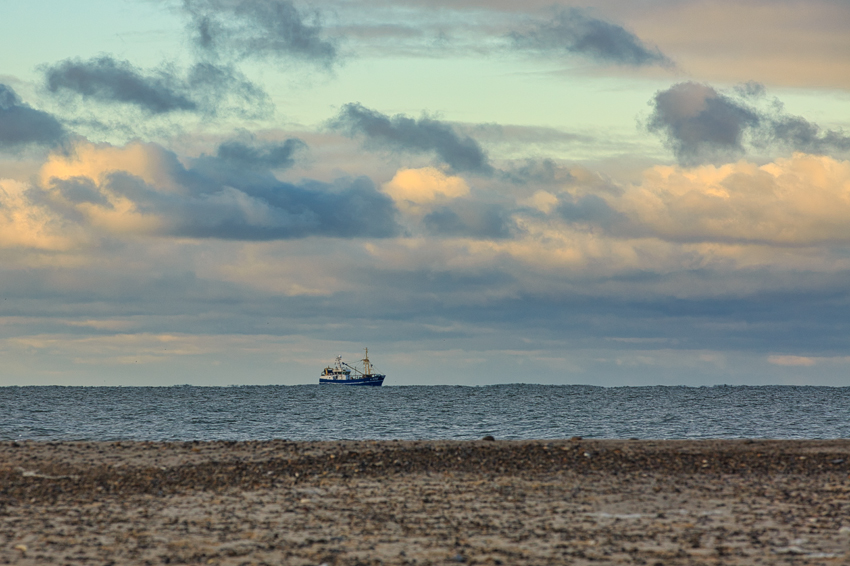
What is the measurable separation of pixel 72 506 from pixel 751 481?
1990cm

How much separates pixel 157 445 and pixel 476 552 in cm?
2183

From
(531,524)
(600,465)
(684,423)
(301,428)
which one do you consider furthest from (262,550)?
(684,423)

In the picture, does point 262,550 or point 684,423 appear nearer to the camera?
point 262,550

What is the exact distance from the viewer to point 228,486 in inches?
1070

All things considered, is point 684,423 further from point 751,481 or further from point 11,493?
point 11,493

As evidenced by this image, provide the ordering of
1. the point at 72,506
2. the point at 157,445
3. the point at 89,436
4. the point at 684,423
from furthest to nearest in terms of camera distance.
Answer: the point at 684,423 < the point at 89,436 < the point at 157,445 < the point at 72,506

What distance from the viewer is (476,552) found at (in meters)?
18.8

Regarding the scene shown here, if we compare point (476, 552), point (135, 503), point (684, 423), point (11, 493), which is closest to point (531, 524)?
point (476, 552)

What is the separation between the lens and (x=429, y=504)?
23938mm

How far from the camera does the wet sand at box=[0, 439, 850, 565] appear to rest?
18891 mm

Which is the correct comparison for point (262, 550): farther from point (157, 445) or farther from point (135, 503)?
point (157, 445)

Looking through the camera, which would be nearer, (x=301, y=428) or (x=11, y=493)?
(x=11, y=493)

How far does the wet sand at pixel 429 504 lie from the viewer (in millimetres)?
18891

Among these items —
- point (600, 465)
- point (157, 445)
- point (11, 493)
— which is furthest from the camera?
point (157, 445)
